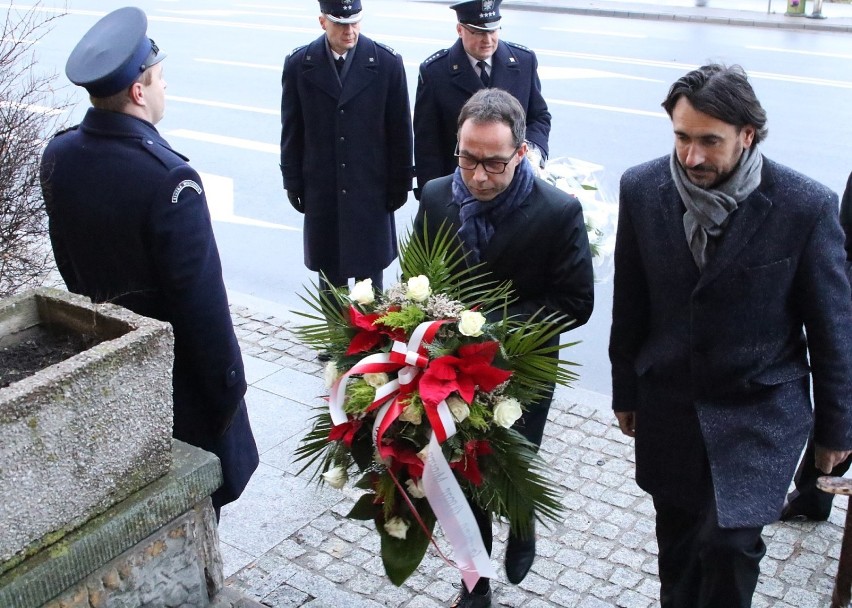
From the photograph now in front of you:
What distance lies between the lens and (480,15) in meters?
5.47

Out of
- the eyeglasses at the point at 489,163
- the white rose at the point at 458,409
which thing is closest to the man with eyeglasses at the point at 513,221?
the eyeglasses at the point at 489,163

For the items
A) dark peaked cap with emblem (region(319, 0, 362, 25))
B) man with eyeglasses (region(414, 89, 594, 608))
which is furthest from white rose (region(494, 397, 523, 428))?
dark peaked cap with emblem (region(319, 0, 362, 25))

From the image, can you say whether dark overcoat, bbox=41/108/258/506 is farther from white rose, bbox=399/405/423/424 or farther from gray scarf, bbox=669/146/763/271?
gray scarf, bbox=669/146/763/271

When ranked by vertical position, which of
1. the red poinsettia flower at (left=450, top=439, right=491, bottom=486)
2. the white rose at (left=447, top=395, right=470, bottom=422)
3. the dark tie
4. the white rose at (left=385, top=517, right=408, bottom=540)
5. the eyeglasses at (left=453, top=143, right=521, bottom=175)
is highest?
the eyeglasses at (left=453, top=143, right=521, bottom=175)

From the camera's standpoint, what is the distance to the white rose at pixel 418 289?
2949mm

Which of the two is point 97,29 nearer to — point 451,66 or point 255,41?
point 451,66

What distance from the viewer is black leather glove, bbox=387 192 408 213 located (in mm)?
5930

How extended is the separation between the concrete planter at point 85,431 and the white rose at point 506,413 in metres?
0.94

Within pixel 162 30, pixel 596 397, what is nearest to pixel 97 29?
pixel 596 397

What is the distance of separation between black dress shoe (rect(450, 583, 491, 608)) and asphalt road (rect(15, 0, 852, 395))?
163cm

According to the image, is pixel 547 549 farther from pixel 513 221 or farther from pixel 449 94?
pixel 449 94

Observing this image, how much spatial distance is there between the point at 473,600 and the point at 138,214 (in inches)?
74.6

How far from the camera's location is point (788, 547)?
4105 millimetres

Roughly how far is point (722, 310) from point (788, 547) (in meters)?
1.58
